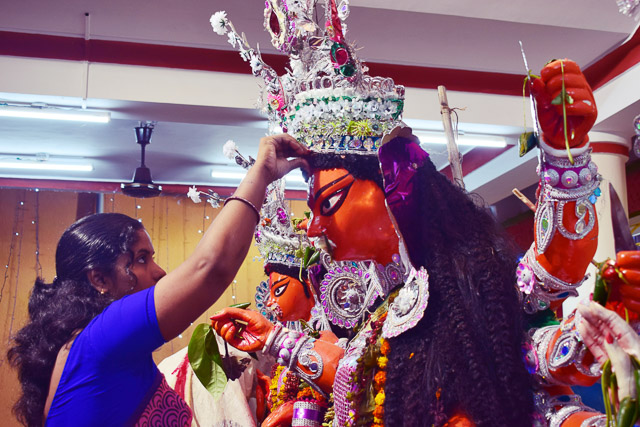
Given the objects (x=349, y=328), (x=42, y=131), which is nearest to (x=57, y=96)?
(x=42, y=131)

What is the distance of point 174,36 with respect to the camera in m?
4.43

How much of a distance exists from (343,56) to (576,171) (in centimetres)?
78

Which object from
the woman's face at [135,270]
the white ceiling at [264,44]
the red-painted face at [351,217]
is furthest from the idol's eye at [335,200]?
the white ceiling at [264,44]

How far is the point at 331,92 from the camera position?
1979 mm

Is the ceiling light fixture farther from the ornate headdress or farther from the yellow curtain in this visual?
the ornate headdress

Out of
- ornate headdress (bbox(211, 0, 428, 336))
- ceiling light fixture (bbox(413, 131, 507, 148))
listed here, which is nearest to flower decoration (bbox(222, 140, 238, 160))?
ornate headdress (bbox(211, 0, 428, 336))

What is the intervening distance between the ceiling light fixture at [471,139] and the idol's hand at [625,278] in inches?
160

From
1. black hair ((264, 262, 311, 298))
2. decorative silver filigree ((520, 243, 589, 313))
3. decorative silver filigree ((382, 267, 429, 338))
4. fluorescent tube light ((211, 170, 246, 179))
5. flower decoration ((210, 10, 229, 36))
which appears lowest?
black hair ((264, 262, 311, 298))

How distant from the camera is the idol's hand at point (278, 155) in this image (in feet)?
5.23

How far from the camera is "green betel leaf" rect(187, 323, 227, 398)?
1.84 metres

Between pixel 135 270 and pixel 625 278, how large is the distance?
1222 millimetres

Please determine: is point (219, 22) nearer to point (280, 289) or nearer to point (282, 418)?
point (280, 289)

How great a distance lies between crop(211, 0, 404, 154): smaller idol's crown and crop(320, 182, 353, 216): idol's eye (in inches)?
5.0

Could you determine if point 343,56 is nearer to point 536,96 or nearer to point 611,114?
point 536,96
